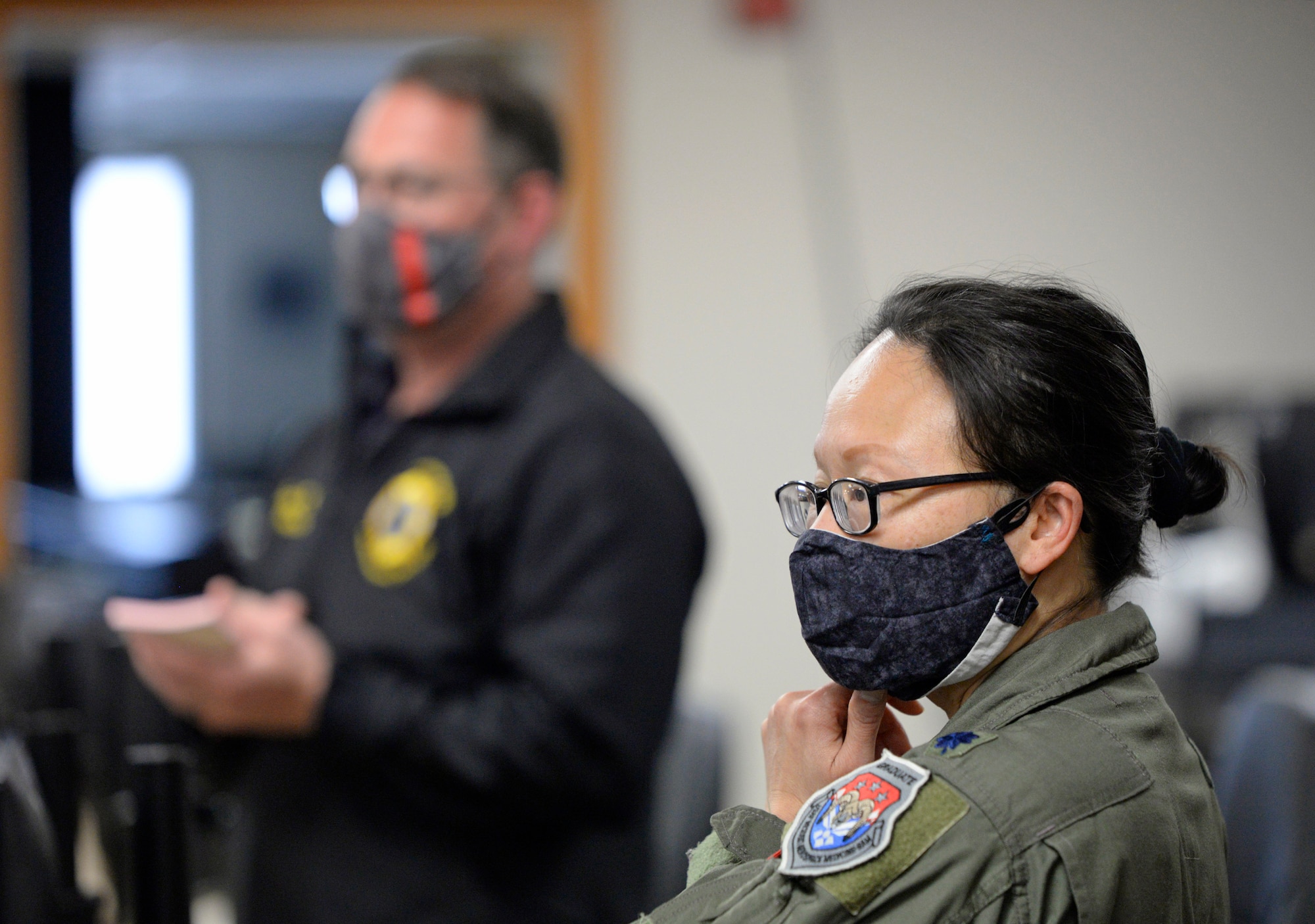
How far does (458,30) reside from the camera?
317 cm

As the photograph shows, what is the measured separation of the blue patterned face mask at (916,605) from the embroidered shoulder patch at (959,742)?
6cm

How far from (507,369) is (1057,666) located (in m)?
0.97

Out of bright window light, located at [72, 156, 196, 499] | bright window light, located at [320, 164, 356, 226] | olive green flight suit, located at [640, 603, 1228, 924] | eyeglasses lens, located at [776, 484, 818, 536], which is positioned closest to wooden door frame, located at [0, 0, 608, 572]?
bright window light, located at [72, 156, 196, 499]

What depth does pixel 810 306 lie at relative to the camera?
3.03 meters

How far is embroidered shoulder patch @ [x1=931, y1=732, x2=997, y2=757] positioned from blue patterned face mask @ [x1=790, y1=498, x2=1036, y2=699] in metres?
0.06

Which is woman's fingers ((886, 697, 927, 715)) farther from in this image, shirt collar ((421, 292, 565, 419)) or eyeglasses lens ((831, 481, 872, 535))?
shirt collar ((421, 292, 565, 419))

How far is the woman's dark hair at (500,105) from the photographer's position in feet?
5.56

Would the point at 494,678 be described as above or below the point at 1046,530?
below

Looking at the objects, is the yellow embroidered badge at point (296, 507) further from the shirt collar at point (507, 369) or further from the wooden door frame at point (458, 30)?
the wooden door frame at point (458, 30)

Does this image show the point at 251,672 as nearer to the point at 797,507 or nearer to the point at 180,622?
the point at 180,622

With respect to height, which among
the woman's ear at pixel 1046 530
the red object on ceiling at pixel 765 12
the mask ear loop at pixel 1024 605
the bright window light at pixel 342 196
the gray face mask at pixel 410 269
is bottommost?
the mask ear loop at pixel 1024 605

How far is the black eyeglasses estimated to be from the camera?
2.39ft

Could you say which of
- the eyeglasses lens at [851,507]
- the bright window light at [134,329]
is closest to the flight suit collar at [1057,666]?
the eyeglasses lens at [851,507]

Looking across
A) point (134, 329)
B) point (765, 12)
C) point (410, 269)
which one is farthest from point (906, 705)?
point (134, 329)
